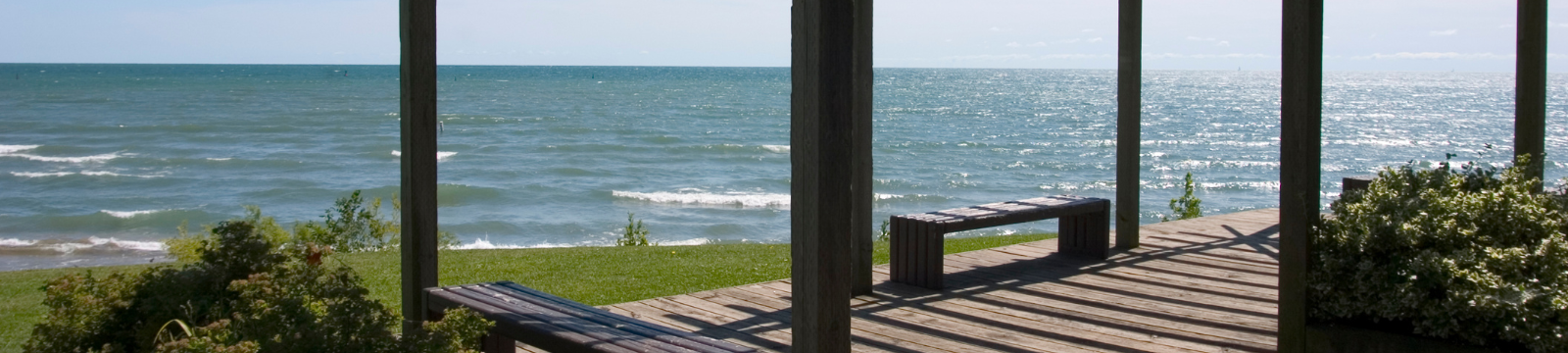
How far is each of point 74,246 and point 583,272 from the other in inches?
335

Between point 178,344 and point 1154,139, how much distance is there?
33508 millimetres

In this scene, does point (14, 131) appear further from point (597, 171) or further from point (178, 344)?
point (178, 344)

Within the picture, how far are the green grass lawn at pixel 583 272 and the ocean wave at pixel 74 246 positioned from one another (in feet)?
16.1

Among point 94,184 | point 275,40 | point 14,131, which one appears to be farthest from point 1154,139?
point 275,40

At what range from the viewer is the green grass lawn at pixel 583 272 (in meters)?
6.08

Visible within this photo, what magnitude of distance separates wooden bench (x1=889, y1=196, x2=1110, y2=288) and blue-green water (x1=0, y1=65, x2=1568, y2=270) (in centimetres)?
395

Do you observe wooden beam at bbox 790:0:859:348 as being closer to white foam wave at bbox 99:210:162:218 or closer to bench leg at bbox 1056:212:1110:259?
bench leg at bbox 1056:212:1110:259

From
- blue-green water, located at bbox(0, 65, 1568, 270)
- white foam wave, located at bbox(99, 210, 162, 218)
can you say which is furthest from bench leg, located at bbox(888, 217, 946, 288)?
white foam wave, located at bbox(99, 210, 162, 218)

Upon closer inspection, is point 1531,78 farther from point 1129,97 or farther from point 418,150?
point 418,150

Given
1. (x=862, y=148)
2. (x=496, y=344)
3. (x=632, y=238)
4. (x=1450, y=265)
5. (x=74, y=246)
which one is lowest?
(x=74, y=246)

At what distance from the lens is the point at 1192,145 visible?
31.5m

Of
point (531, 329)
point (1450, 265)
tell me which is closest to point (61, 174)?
point (531, 329)

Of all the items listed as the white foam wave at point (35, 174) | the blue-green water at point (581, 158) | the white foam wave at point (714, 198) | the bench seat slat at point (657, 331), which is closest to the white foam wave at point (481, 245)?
the blue-green water at point (581, 158)

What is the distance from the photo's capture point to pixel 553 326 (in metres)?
3.22
